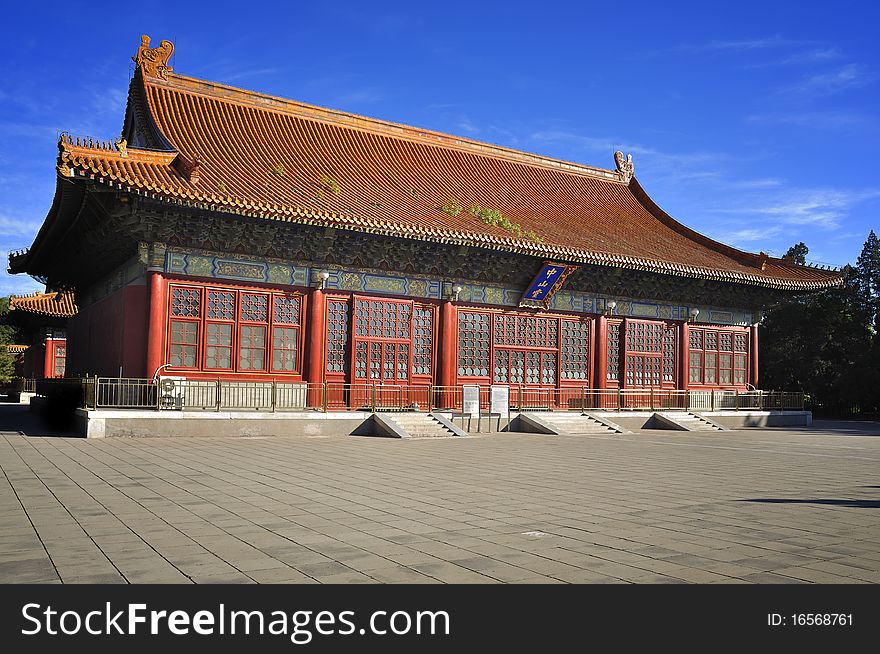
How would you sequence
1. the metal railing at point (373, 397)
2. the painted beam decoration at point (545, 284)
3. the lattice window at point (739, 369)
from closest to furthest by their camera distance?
the metal railing at point (373, 397) < the painted beam decoration at point (545, 284) < the lattice window at point (739, 369)

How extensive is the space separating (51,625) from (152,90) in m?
20.7

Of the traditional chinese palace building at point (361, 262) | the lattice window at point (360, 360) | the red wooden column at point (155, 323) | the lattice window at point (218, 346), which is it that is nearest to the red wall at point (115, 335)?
the traditional chinese palace building at point (361, 262)

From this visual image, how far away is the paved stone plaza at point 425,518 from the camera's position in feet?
16.8

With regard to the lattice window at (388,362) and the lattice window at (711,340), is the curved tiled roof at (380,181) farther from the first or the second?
the lattice window at (388,362)

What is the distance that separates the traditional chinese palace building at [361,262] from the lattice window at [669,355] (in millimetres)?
60

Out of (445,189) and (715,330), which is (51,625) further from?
(715,330)

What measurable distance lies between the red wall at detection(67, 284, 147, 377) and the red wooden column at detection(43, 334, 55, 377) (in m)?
14.1

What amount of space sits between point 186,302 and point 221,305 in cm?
79

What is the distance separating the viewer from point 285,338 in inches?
753

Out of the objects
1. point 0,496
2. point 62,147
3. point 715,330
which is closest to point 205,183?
point 62,147

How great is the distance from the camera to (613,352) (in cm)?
2439

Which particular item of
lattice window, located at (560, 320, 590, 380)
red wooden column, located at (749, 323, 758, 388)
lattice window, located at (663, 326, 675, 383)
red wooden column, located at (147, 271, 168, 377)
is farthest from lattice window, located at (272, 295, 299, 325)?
red wooden column, located at (749, 323, 758, 388)

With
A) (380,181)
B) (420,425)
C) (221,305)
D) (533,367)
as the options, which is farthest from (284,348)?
(533,367)

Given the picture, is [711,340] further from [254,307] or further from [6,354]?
[6,354]
